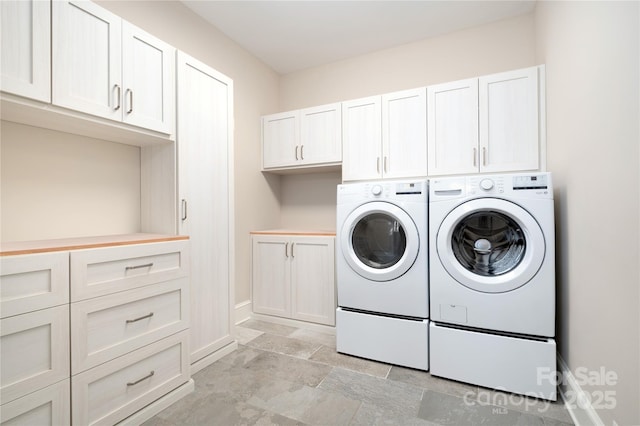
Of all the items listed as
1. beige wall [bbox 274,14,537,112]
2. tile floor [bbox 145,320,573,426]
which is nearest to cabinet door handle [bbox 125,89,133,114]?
tile floor [bbox 145,320,573,426]

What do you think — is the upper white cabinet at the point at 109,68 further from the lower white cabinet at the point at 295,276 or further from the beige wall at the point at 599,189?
the beige wall at the point at 599,189

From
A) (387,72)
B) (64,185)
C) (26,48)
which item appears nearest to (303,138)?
(387,72)

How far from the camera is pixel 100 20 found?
1.40 m

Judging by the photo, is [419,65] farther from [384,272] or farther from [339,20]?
[384,272]

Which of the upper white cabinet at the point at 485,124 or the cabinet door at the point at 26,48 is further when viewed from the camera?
the upper white cabinet at the point at 485,124

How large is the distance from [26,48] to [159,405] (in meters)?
1.70

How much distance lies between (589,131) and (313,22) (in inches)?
84.2

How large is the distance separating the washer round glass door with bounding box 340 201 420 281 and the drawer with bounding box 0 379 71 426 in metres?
1.59

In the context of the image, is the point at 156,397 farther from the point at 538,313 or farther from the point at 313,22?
the point at 313,22

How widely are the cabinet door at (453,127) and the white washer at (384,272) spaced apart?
485mm

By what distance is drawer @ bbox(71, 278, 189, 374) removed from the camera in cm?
120

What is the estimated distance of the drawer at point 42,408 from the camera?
101 centimetres

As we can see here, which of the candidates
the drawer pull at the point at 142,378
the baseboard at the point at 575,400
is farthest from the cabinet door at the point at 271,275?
the baseboard at the point at 575,400

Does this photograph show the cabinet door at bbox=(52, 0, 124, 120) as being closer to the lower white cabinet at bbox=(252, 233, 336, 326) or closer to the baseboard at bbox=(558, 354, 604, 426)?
the lower white cabinet at bbox=(252, 233, 336, 326)
